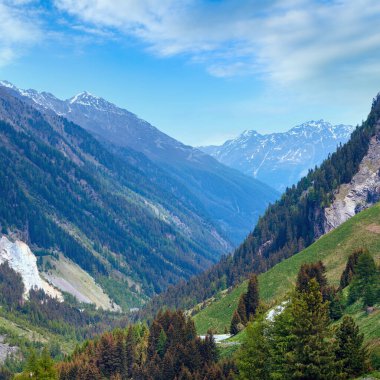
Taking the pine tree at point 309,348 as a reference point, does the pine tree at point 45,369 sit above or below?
above

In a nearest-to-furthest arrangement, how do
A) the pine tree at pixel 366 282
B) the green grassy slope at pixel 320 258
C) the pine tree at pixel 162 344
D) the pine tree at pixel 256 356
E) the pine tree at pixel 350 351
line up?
the pine tree at pixel 350 351
the pine tree at pixel 256 356
the pine tree at pixel 366 282
the pine tree at pixel 162 344
the green grassy slope at pixel 320 258

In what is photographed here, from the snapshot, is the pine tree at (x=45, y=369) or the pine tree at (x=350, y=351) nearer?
the pine tree at (x=350, y=351)

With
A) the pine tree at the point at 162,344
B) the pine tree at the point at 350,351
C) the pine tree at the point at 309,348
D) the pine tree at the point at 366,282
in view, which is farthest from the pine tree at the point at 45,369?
the pine tree at the point at 366,282

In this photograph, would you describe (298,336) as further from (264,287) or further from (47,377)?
(264,287)

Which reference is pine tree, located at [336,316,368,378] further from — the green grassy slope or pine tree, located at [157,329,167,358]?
the green grassy slope

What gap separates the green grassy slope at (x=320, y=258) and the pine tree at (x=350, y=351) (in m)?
71.2

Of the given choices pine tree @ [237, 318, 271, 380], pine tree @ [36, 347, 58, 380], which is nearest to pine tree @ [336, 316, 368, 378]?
pine tree @ [237, 318, 271, 380]

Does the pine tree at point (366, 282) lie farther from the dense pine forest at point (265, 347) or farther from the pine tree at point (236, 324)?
the pine tree at point (236, 324)

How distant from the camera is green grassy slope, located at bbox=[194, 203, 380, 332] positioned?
138 metres

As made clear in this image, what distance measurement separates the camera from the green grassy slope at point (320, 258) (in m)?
138

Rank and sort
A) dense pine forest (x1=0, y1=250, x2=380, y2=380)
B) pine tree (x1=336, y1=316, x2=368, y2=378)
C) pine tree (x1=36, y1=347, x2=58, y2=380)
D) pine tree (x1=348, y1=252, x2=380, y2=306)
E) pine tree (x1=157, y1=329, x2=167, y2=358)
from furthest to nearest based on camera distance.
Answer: pine tree (x1=157, y1=329, x2=167, y2=358) < pine tree (x1=348, y1=252, x2=380, y2=306) < pine tree (x1=36, y1=347, x2=58, y2=380) < dense pine forest (x1=0, y1=250, x2=380, y2=380) < pine tree (x1=336, y1=316, x2=368, y2=378)

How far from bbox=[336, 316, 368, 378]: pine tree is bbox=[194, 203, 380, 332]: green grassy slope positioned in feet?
233

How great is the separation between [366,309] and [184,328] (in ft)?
134

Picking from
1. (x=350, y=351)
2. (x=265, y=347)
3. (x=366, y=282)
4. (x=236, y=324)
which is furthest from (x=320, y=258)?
(x=350, y=351)
